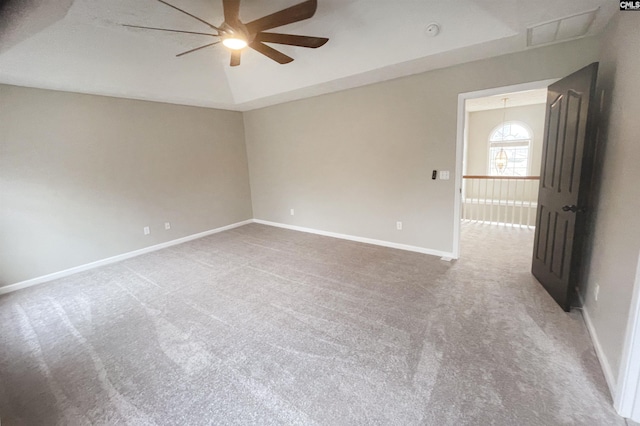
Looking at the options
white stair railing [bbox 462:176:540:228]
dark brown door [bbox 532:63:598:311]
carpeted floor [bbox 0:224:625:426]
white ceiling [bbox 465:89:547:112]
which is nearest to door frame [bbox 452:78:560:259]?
dark brown door [bbox 532:63:598:311]

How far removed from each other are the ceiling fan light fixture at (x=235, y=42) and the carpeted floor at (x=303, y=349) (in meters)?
2.44

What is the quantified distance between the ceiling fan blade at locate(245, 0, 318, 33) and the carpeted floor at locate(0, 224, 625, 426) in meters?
2.50

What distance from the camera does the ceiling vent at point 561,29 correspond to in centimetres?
215

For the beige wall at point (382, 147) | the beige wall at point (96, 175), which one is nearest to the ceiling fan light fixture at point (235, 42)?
the beige wall at point (382, 147)

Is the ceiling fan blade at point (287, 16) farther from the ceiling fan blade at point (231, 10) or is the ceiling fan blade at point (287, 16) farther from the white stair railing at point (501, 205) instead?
the white stair railing at point (501, 205)

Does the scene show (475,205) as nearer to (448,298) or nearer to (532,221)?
(532,221)

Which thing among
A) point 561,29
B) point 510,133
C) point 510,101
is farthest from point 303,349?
point 510,133

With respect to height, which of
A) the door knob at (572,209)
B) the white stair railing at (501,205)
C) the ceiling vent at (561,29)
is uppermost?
the ceiling vent at (561,29)

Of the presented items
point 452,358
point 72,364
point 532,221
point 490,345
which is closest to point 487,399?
point 452,358

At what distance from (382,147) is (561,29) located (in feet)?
6.90

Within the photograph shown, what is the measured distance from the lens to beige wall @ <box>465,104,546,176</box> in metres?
7.27

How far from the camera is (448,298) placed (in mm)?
2645

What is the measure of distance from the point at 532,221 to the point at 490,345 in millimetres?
4537

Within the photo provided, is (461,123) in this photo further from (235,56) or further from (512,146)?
(512,146)
